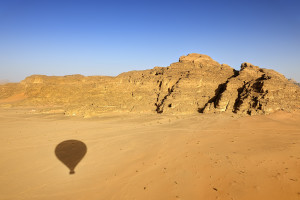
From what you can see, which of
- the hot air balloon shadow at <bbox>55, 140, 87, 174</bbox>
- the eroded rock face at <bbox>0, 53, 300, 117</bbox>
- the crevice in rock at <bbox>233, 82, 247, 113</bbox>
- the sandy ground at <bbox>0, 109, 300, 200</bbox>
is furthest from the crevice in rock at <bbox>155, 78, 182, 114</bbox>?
the hot air balloon shadow at <bbox>55, 140, 87, 174</bbox>

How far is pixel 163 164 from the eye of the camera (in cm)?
612

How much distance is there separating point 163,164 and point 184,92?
37.2ft

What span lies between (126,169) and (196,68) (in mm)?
16568

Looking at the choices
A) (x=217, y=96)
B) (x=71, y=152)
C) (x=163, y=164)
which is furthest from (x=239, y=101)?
(x=71, y=152)

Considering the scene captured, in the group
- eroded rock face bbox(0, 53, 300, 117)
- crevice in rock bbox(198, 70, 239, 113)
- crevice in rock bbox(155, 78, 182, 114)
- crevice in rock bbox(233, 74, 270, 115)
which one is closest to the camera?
crevice in rock bbox(233, 74, 270, 115)

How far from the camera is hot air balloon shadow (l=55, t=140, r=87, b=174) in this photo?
6.64 meters

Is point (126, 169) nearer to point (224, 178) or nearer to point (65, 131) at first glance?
point (224, 178)

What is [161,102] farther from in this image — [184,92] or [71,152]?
[71,152]

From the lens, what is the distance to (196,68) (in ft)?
65.5

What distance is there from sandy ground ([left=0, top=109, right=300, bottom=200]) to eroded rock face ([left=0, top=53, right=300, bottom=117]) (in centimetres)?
337

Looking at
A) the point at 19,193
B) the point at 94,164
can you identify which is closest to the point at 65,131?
the point at 94,164

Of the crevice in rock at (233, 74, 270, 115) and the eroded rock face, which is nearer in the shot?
the crevice in rock at (233, 74, 270, 115)

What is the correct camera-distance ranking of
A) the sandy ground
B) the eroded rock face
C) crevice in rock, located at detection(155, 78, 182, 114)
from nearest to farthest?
the sandy ground < the eroded rock face < crevice in rock, located at detection(155, 78, 182, 114)

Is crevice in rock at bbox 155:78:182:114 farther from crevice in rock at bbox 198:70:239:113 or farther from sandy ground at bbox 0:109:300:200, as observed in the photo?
sandy ground at bbox 0:109:300:200
